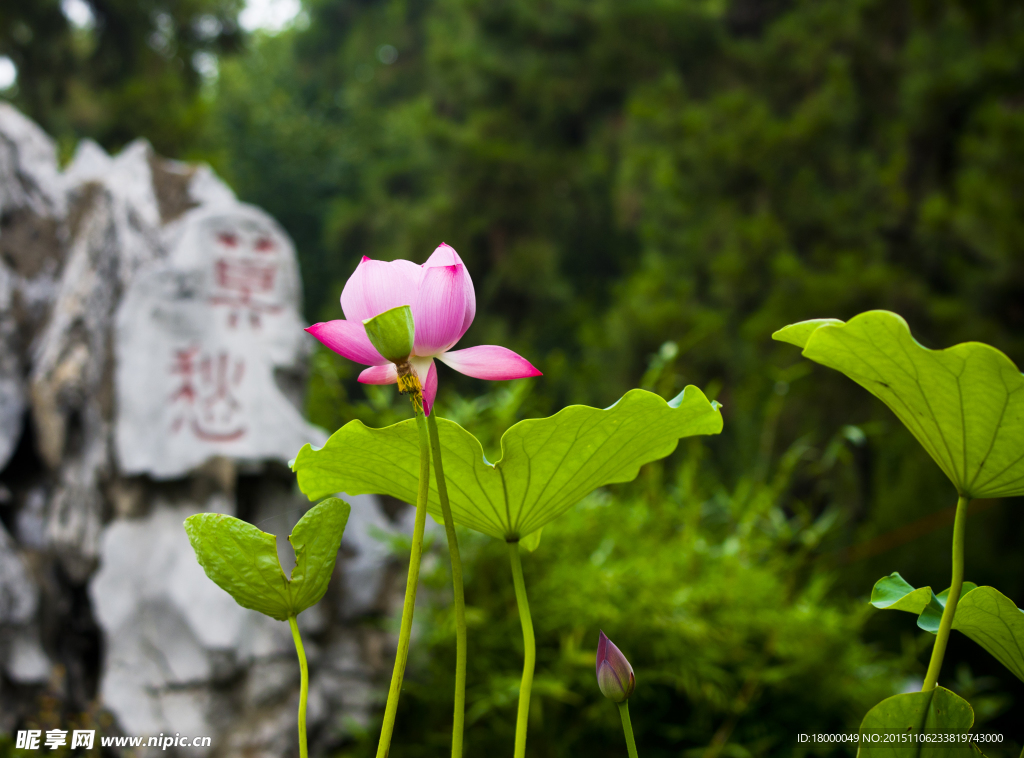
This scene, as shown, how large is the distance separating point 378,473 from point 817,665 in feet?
4.57

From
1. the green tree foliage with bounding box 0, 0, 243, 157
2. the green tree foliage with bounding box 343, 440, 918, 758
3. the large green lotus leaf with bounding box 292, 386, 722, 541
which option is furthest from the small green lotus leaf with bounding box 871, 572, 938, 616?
the green tree foliage with bounding box 0, 0, 243, 157

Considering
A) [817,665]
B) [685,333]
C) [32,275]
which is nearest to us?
[817,665]

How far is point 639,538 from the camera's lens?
184 cm

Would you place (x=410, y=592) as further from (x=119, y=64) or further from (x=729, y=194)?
(x=119, y=64)

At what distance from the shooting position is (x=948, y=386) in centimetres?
31

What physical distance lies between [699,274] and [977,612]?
305 centimetres

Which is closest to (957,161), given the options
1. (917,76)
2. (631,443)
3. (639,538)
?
(917,76)

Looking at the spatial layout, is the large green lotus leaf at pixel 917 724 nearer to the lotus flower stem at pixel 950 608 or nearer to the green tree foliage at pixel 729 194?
the lotus flower stem at pixel 950 608

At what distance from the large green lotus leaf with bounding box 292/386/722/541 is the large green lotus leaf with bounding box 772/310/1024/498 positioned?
0.06m

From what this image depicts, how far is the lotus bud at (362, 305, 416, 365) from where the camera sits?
0.85ft

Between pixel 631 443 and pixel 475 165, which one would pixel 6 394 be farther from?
pixel 475 165

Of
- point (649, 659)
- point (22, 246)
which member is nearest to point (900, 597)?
point (649, 659)

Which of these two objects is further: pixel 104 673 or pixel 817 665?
pixel 104 673

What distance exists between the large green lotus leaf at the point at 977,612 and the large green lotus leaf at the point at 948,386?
4cm
